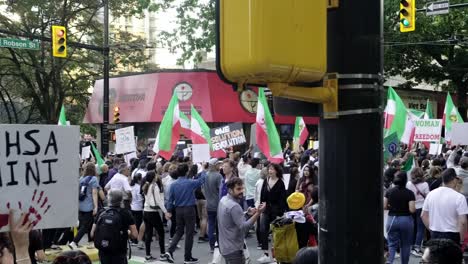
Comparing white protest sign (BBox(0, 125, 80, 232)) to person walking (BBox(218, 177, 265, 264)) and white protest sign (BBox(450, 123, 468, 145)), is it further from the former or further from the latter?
white protest sign (BBox(450, 123, 468, 145))

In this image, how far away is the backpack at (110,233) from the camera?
740 cm

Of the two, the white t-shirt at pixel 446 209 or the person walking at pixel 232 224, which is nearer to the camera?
the person walking at pixel 232 224

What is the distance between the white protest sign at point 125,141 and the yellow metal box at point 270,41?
14546 millimetres

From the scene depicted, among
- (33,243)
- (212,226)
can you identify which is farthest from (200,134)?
(33,243)

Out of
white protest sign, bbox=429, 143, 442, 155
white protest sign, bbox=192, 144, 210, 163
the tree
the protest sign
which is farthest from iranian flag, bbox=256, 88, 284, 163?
the tree

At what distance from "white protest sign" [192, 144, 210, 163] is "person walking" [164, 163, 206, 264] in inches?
136

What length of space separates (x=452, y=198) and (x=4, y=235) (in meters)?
5.56

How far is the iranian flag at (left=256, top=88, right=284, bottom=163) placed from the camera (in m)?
13.0

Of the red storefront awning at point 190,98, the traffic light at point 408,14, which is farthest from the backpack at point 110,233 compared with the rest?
the red storefront awning at point 190,98

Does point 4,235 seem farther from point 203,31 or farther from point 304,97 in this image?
point 203,31

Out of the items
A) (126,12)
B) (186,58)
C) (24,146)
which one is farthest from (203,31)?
(24,146)

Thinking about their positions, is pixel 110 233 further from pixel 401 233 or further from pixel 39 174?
pixel 401 233

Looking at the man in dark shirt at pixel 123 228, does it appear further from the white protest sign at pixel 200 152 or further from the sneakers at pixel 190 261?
the white protest sign at pixel 200 152

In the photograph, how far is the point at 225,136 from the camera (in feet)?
51.3
